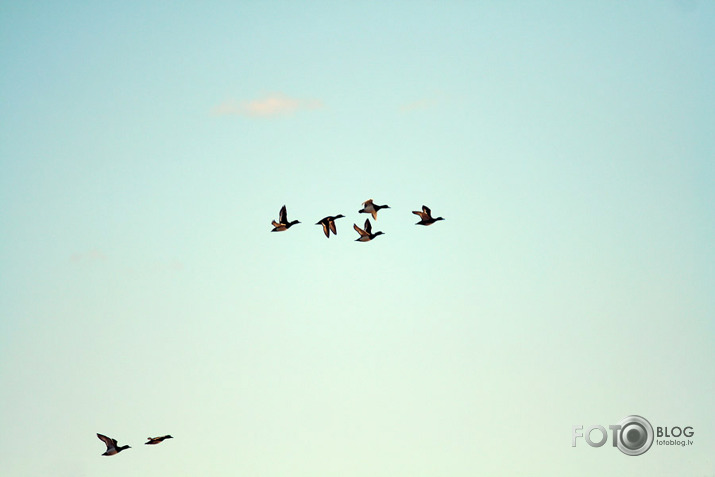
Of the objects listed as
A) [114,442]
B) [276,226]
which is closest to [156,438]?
[114,442]

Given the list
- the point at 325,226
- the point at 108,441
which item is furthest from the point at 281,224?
the point at 108,441

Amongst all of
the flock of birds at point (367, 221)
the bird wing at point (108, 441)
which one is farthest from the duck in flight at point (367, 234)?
the bird wing at point (108, 441)

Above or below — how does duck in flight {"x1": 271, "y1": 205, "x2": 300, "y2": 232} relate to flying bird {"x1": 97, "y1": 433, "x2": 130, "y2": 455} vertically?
above

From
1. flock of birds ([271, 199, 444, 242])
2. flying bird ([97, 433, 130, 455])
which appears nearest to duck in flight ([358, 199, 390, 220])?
flock of birds ([271, 199, 444, 242])

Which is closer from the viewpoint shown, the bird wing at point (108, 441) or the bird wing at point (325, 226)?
the bird wing at point (108, 441)

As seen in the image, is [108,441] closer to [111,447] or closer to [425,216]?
[111,447]

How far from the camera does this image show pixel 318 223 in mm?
131125

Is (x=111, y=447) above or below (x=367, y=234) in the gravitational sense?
below

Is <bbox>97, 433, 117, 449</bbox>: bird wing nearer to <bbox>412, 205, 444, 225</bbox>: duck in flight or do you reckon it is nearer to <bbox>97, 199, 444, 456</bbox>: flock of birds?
<bbox>97, 199, 444, 456</bbox>: flock of birds

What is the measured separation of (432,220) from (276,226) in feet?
40.0

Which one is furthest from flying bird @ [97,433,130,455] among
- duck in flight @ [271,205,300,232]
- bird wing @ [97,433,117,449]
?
duck in flight @ [271,205,300,232]

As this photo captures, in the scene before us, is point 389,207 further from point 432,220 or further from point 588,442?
point 588,442

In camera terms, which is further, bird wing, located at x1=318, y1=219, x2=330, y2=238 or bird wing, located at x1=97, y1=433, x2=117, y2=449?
bird wing, located at x1=318, y1=219, x2=330, y2=238

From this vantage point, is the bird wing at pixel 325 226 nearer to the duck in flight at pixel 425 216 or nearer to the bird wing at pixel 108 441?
the duck in flight at pixel 425 216
